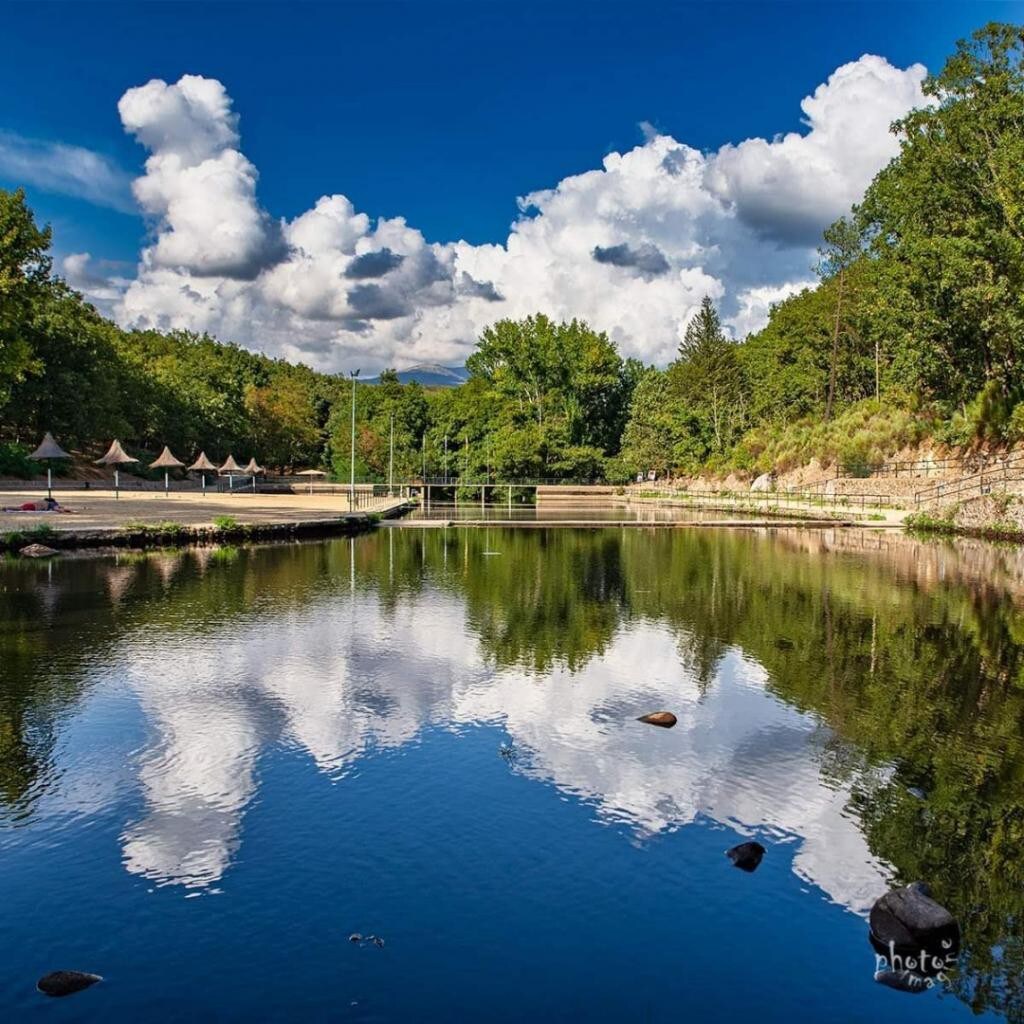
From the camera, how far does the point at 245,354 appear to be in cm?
14288

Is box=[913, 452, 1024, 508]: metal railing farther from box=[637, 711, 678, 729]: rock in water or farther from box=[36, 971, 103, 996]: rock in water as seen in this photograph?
box=[36, 971, 103, 996]: rock in water

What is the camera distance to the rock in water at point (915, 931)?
20.9 ft

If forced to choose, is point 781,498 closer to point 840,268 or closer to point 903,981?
point 840,268

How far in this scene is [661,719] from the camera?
11516 mm

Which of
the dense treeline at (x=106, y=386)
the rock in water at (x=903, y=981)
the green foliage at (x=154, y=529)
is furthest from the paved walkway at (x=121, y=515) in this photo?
the rock in water at (x=903, y=981)

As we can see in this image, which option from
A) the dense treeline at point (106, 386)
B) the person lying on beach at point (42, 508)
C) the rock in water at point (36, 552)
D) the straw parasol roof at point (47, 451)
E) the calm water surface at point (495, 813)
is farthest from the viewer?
the straw parasol roof at point (47, 451)

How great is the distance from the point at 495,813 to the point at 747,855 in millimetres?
2411

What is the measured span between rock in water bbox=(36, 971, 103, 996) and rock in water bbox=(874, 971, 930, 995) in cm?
543

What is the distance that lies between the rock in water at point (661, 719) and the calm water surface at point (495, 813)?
231mm

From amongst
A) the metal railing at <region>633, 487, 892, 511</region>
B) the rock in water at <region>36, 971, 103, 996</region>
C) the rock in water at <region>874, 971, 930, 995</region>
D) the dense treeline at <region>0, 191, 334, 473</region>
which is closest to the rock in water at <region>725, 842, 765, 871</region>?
the rock in water at <region>874, 971, 930, 995</region>

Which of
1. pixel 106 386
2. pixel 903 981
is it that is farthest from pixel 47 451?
pixel 903 981

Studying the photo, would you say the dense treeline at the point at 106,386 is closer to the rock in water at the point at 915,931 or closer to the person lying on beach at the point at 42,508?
the person lying on beach at the point at 42,508

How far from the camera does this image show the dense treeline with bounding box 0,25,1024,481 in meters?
41.0

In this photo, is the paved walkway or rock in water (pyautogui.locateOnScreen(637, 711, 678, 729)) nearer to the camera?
rock in water (pyautogui.locateOnScreen(637, 711, 678, 729))
